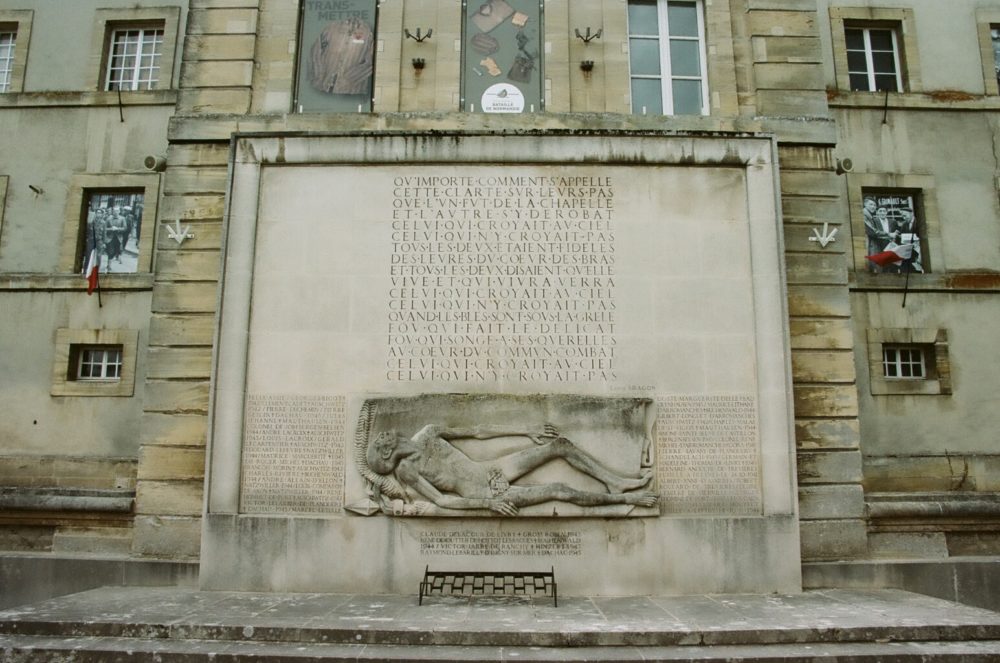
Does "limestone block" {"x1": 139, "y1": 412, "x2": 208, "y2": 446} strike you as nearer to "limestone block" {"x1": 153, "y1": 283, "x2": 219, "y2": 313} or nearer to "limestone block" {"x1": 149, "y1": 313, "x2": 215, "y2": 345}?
"limestone block" {"x1": 149, "y1": 313, "x2": 215, "y2": 345}

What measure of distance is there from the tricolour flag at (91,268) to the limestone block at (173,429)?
4.90 m

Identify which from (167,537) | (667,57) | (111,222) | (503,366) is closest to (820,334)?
(503,366)

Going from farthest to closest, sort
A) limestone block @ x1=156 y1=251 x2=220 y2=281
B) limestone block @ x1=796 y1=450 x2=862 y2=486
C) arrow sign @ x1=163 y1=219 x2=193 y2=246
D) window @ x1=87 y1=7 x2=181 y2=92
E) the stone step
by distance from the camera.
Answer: window @ x1=87 y1=7 x2=181 y2=92
arrow sign @ x1=163 y1=219 x2=193 y2=246
limestone block @ x1=156 y1=251 x2=220 y2=281
limestone block @ x1=796 y1=450 x2=862 y2=486
the stone step

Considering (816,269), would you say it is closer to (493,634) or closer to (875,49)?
(493,634)

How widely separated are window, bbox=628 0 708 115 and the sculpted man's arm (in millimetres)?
6861

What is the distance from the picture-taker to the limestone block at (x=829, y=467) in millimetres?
11594

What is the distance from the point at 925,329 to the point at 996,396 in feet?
6.03

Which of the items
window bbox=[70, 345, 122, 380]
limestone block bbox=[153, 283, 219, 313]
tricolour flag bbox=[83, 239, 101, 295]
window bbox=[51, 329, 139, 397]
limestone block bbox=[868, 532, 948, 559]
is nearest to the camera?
limestone block bbox=[153, 283, 219, 313]

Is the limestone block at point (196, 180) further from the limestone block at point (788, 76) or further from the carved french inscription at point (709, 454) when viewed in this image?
the limestone block at point (788, 76)

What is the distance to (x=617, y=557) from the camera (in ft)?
35.3

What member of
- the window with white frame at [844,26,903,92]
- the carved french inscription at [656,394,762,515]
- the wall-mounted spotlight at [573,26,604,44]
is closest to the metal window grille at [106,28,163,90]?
the wall-mounted spotlight at [573,26,604,44]

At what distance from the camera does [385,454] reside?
10828 millimetres

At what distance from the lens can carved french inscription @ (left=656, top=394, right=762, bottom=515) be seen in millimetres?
11039

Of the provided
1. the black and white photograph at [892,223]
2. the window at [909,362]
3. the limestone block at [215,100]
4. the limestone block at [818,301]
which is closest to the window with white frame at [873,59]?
the black and white photograph at [892,223]
